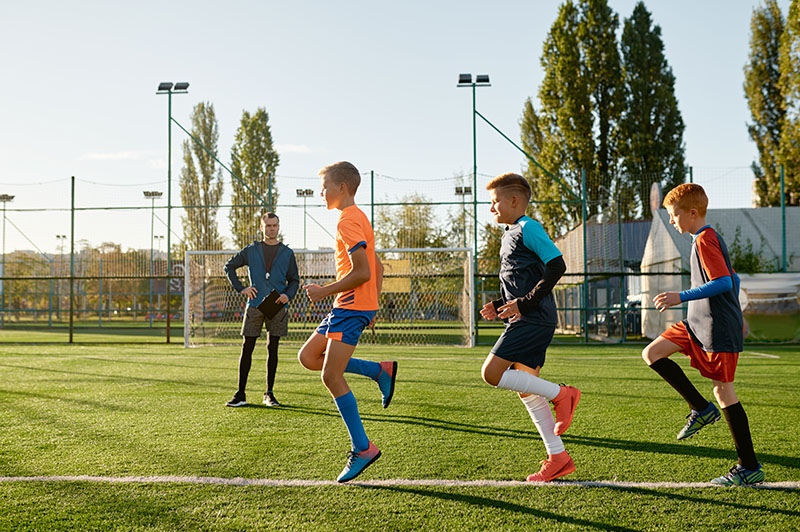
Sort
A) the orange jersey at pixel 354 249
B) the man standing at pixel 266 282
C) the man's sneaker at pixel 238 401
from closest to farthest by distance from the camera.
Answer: the orange jersey at pixel 354 249 < the man's sneaker at pixel 238 401 < the man standing at pixel 266 282

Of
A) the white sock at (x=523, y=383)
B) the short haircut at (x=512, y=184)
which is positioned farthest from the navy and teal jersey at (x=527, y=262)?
the white sock at (x=523, y=383)

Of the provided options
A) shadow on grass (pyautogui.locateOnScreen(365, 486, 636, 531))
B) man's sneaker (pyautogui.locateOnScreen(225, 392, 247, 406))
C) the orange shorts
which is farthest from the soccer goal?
shadow on grass (pyautogui.locateOnScreen(365, 486, 636, 531))

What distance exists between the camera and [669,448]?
13.9 feet

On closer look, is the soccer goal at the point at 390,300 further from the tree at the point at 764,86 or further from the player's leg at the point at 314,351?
the tree at the point at 764,86

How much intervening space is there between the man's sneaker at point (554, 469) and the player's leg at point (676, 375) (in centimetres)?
91

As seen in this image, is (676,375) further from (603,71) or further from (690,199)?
(603,71)

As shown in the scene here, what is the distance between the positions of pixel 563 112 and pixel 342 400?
28003 millimetres

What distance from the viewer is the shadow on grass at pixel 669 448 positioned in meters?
3.89

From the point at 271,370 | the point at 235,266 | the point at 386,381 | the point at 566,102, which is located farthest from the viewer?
the point at 566,102

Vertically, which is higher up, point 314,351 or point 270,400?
point 314,351

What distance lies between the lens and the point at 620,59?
30.8 m

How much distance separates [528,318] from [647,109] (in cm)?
3056

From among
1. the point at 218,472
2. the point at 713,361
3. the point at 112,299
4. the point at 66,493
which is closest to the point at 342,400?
the point at 218,472

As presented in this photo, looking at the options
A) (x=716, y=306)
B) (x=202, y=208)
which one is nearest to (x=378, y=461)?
(x=716, y=306)
